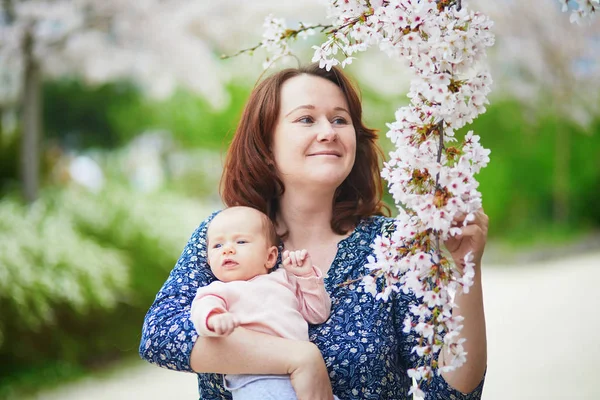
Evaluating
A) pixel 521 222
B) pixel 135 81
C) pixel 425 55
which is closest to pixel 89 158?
pixel 135 81

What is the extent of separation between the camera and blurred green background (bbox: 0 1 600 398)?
4859 millimetres

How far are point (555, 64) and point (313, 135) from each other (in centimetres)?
563

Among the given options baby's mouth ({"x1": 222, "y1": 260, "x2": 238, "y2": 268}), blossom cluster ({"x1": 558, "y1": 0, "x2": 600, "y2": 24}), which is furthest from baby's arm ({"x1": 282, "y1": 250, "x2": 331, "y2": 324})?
blossom cluster ({"x1": 558, "y1": 0, "x2": 600, "y2": 24})

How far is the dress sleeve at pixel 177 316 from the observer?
1.32 metres

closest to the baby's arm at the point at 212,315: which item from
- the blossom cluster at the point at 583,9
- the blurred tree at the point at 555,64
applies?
the blossom cluster at the point at 583,9

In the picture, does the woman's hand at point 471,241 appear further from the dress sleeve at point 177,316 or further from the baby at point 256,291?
the dress sleeve at point 177,316

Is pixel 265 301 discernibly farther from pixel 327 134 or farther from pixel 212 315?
pixel 327 134

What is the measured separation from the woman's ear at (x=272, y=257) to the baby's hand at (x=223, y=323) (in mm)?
250

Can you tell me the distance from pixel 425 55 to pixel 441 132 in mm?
114

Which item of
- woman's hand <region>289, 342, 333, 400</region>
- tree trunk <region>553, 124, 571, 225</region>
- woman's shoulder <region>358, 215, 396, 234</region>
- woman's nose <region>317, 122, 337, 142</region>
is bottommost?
woman's hand <region>289, 342, 333, 400</region>

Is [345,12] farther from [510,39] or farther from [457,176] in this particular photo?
[510,39]

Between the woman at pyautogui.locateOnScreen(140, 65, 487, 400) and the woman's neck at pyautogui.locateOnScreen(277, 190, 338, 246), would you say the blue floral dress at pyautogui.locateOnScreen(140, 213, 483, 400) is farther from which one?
the woman's neck at pyautogui.locateOnScreen(277, 190, 338, 246)

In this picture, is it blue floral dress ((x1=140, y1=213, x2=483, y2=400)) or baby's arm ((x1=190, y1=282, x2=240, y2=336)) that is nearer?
baby's arm ((x1=190, y1=282, x2=240, y2=336))

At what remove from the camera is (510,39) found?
6438 mm
